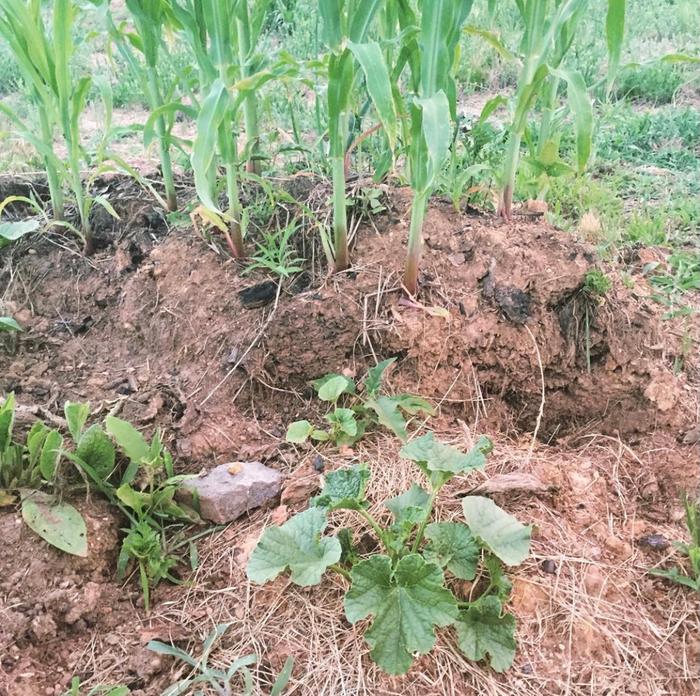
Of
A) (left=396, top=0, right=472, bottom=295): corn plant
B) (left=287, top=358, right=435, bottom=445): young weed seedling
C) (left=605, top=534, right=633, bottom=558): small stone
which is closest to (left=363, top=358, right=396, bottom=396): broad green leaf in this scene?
(left=287, top=358, right=435, bottom=445): young weed seedling

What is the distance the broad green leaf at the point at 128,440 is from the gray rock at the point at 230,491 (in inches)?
5.0

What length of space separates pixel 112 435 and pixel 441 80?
3.82 ft

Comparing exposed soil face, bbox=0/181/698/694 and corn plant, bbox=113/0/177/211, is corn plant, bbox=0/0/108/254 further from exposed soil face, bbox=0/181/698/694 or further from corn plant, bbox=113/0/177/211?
exposed soil face, bbox=0/181/698/694

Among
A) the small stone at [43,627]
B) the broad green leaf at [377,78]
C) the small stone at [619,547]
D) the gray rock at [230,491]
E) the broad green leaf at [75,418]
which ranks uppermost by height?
the broad green leaf at [377,78]

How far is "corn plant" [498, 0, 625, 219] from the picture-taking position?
1489mm

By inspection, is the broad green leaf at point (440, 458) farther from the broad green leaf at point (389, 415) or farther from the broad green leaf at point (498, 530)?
the broad green leaf at point (389, 415)

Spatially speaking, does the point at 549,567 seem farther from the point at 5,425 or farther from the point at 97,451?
the point at 5,425

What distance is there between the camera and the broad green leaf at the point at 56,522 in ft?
4.34

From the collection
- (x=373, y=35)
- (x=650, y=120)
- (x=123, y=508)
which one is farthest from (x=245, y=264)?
(x=650, y=120)

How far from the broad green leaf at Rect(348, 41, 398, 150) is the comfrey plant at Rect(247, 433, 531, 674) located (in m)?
0.70

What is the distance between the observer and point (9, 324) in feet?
6.20

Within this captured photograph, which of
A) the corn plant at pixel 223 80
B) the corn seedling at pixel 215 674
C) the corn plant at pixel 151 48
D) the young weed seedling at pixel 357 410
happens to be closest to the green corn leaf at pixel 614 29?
the corn plant at pixel 223 80

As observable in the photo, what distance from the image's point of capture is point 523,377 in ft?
5.86

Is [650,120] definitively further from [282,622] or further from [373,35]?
[282,622]
